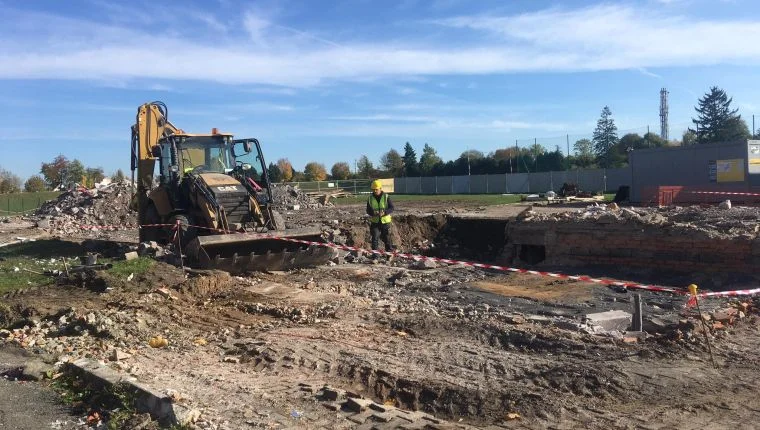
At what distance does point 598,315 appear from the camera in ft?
27.7

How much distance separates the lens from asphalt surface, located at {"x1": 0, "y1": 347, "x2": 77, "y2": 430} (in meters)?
5.25

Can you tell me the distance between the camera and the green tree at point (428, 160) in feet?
215

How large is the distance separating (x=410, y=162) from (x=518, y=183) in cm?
2744

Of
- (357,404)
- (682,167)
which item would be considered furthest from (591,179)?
(357,404)

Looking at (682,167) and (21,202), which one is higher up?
(682,167)

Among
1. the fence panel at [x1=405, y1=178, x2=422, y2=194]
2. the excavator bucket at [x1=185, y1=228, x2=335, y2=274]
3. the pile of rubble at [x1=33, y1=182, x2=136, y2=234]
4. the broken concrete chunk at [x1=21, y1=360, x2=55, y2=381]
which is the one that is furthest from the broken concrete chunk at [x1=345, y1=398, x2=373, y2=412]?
the fence panel at [x1=405, y1=178, x2=422, y2=194]

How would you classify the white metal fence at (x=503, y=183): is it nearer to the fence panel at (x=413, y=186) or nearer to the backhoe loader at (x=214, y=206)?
the fence panel at (x=413, y=186)

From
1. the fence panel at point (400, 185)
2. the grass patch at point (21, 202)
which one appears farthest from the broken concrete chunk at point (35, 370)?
the fence panel at point (400, 185)

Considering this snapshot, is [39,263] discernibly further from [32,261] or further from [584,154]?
[584,154]

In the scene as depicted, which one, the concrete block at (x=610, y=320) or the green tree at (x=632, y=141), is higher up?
the green tree at (x=632, y=141)

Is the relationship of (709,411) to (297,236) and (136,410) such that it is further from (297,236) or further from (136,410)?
(297,236)

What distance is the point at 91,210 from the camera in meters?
29.3

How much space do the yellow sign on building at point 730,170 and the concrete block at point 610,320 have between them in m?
17.7

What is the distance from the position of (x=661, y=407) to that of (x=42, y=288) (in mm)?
9173
